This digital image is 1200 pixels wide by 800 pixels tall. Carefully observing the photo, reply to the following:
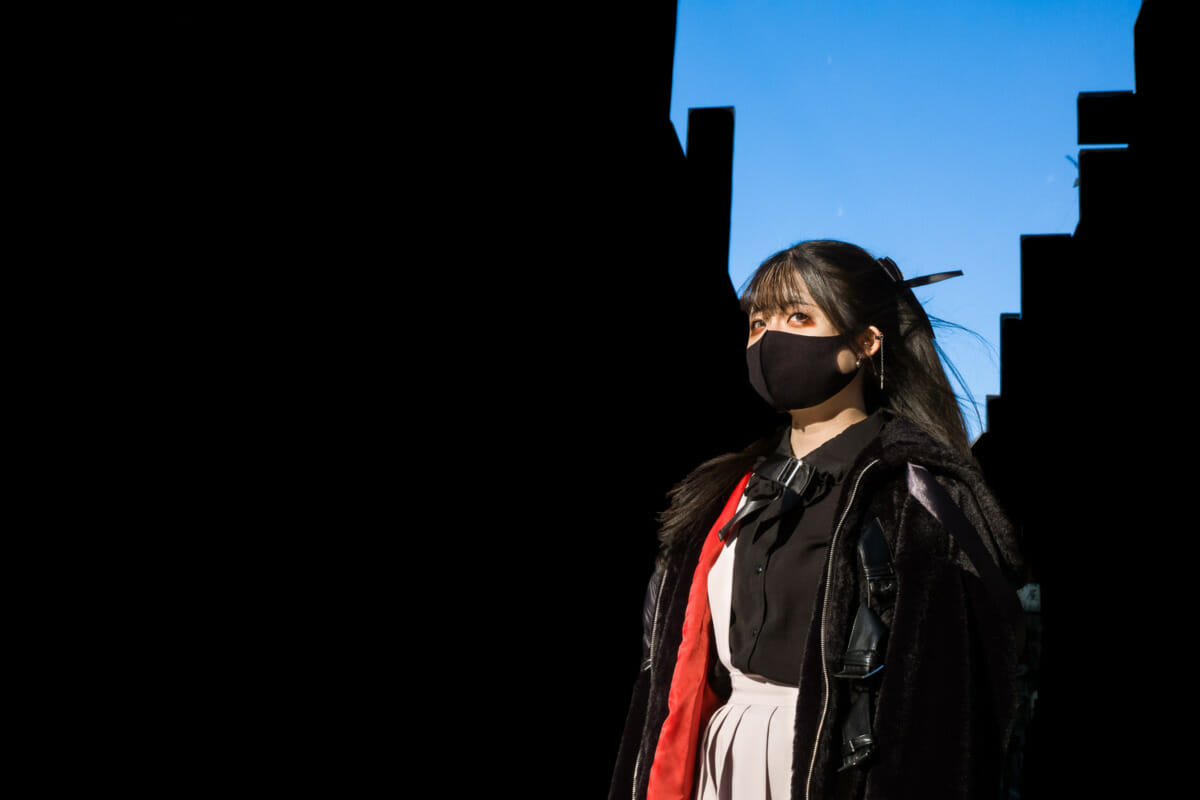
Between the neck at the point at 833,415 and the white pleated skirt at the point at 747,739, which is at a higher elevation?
the neck at the point at 833,415

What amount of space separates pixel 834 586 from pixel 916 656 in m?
0.21

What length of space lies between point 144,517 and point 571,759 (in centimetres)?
294

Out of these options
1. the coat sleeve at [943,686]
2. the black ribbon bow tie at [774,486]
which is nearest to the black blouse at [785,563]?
the black ribbon bow tie at [774,486]

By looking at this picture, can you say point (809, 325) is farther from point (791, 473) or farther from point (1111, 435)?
point (1111, 435)

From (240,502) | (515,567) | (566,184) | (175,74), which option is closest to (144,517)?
(240,502)

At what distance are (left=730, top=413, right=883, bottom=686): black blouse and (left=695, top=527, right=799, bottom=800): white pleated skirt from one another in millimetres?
34

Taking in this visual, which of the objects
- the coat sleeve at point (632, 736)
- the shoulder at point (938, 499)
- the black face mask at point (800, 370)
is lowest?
the coat sleeve at point (632, 736)

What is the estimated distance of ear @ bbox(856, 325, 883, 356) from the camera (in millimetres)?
2303

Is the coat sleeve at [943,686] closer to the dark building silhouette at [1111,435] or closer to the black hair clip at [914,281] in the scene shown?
the black hair clip at [914,281]

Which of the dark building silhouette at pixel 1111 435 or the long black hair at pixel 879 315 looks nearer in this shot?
the long black hair at pixel 879 315

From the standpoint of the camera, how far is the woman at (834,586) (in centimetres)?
182

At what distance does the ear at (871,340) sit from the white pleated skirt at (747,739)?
0.67 metres

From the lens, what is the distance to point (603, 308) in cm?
451

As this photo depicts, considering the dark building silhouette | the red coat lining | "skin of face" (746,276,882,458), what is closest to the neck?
"skin of face" (746,276,882,458)
